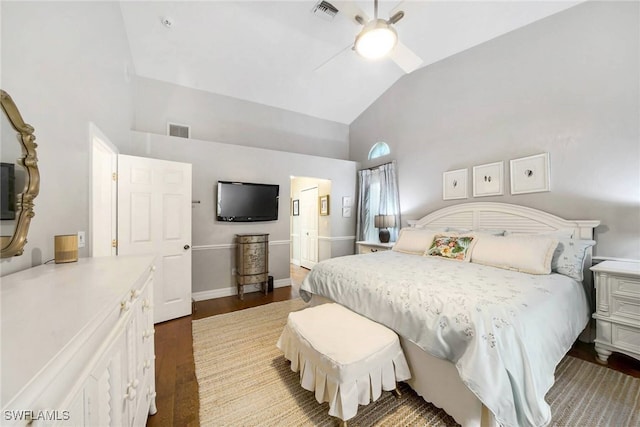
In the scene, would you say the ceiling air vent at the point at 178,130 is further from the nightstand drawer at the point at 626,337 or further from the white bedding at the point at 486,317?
the nightstand drawer at the point at 626,337

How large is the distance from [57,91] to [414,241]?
11.4 feet

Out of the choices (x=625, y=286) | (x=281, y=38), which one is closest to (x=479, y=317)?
(x=625, y=286)

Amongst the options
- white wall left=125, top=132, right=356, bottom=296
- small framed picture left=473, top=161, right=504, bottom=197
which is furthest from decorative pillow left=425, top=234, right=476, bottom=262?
white wall left=125, top=132, right=356, bottom=296

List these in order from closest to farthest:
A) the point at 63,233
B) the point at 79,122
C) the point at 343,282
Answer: the point at 63,233
the point at 79,122
the point at 343,282

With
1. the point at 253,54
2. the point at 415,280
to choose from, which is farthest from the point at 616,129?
the point at 253,54

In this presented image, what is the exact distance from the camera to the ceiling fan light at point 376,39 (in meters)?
2.06

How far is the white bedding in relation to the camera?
4.14 feet

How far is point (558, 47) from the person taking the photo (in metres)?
2.72

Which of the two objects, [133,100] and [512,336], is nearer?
[512,336]

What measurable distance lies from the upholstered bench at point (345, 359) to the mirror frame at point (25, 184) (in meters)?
1.55

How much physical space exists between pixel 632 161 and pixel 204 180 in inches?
194

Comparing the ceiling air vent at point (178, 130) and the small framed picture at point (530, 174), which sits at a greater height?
the ceiling air vent at point (178, 130)

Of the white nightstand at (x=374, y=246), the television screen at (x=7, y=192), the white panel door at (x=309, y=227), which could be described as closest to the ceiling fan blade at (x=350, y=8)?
the television screen at (x=7, y=192)

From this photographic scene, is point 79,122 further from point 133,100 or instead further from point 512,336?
point 512,336
